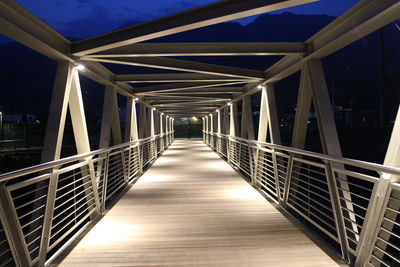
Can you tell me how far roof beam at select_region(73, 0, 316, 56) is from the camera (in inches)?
138

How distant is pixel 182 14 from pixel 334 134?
2498mm

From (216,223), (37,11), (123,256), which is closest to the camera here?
(123,256)

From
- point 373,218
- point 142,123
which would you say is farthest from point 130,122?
point 373,218

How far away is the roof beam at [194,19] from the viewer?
351 cm

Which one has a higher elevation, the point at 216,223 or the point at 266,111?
the point at 266,111

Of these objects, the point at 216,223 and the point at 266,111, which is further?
the point at 266,111

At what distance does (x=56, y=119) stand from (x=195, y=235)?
2.27m

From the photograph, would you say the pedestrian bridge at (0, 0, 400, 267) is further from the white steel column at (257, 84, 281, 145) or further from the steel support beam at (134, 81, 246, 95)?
the steel support beam at (134, 81, 246, 95)

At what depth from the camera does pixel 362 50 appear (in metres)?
103

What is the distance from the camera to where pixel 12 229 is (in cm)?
243

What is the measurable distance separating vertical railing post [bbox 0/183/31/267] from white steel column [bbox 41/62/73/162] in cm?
208

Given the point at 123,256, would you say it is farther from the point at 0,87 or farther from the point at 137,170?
the point at 0,87

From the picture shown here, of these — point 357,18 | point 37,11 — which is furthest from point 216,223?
point 37,11

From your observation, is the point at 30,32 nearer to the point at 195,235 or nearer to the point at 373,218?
the point at 195,235
